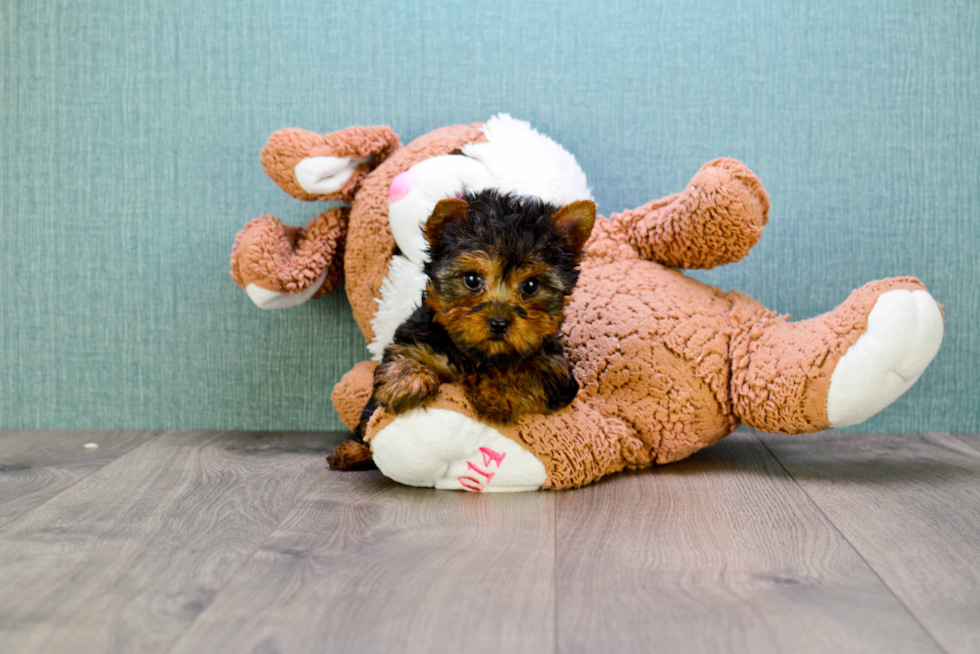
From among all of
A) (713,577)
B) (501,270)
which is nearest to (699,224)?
(501,270)

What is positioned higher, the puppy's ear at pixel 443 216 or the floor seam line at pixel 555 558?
the puppy's ear at pixel 443 216

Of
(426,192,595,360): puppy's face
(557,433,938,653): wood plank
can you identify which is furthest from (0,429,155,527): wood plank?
(557,433,938,653): wood plank

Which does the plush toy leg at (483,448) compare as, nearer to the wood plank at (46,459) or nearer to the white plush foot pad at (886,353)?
the white plush foot pad at (886,353)

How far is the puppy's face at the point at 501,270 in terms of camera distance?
4.62 feet

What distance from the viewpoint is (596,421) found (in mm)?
1700

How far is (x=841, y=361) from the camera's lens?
1.62m

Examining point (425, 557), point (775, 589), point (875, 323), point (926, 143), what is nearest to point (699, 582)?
point (775, 589)

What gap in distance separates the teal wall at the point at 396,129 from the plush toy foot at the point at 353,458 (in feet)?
1.41

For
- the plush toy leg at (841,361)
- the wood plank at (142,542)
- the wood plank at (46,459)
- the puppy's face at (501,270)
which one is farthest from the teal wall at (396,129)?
the puppy's face at (501,270)

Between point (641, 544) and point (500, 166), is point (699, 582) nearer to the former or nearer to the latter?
point (641, 544)

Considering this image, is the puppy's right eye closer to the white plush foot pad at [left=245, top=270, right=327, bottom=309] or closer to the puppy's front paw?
the puppy's front paw

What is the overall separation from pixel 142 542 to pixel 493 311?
0.75 meters

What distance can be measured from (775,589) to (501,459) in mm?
621

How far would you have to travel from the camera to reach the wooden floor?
1.00 meters
